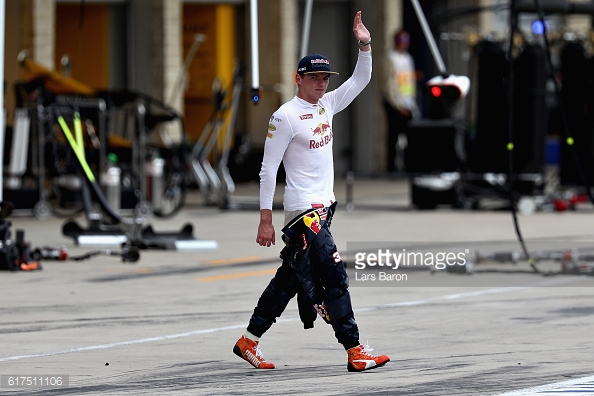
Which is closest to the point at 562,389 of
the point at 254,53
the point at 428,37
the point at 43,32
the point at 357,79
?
the point at 357,79

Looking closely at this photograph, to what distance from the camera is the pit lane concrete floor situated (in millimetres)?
8047

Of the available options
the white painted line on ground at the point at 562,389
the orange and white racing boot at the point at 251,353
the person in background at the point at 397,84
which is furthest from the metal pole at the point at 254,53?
the person in background at the point at 397,84

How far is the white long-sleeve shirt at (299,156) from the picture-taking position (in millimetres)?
8633

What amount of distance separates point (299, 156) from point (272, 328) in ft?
6.35

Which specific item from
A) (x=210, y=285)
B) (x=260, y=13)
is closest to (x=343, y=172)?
(x=260, y=13)

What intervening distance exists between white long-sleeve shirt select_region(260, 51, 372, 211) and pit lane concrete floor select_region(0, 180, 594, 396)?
0.93 metres

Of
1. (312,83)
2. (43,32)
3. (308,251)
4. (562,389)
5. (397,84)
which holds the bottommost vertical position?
(562,389)

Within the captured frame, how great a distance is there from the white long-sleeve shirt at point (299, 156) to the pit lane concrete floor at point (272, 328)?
929mm

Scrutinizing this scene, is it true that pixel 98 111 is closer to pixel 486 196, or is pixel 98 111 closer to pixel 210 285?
pixel 486 196

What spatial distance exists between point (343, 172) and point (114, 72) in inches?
206

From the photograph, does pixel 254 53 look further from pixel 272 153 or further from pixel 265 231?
pixel 265 231

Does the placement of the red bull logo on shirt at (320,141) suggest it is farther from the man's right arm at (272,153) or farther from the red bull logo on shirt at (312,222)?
the red bull logo on shirt at (312,222)

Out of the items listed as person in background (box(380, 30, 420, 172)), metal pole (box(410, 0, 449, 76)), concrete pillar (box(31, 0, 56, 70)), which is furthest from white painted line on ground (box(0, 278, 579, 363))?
concrete pillar (box(31, 0, 56, 70))

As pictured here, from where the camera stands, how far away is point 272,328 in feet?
33.7
